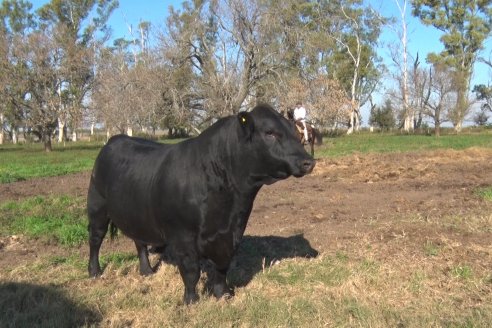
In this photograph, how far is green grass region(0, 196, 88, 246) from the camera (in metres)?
7.50

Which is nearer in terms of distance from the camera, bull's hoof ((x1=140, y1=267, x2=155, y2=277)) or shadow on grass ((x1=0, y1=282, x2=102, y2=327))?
shadow on grass ((x1=0, y1=282, x2=102, y2=327))

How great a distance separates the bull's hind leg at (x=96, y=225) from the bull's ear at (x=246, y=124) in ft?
7.48

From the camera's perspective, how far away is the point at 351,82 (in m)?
69.1

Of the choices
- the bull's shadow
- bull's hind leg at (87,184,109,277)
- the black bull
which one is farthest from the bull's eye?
bull's hind leg at (87,184,109,277)

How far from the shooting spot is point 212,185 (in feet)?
14.0

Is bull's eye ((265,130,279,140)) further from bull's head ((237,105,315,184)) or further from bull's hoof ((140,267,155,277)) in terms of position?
bull's hoof ((140,267,155,277))

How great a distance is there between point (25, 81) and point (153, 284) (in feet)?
110

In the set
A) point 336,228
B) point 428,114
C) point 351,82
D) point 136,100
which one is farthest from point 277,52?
point 351,82

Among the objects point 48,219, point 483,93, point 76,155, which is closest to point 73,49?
point 76,155

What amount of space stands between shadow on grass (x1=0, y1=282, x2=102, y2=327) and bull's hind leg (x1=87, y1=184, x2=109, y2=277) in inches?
27.5

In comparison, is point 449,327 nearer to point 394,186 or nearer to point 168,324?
point 168,324

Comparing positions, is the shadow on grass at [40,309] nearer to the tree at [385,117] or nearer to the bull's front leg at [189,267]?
the bull's front leg at [189,267]

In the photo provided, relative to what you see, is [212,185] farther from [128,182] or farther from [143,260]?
[143,260]

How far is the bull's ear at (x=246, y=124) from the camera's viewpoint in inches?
159
